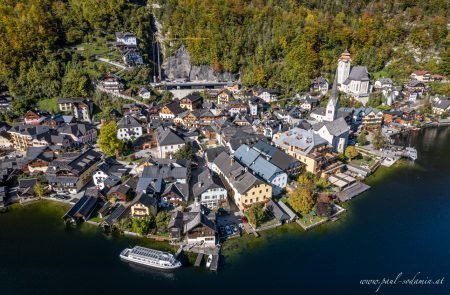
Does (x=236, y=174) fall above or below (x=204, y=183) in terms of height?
above

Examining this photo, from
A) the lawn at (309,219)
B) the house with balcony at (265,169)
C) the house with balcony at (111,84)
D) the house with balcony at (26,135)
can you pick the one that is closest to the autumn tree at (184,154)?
the house with balcony at (265,169)

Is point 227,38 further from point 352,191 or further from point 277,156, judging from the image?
point 352,191

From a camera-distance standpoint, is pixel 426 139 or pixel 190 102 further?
pixel 190 102

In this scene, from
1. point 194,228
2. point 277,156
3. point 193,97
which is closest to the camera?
point 194,228

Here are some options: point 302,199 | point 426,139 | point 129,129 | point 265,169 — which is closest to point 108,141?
point 129,129

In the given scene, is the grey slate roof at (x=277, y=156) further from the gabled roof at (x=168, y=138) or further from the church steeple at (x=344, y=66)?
the church steeple at (x=344, y=66)
